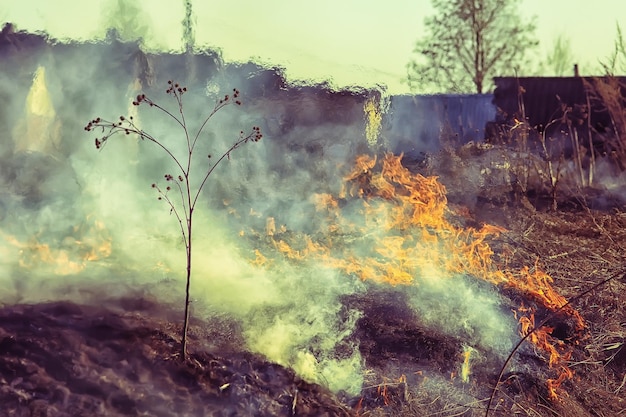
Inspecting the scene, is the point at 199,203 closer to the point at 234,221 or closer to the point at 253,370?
the point at 234,221

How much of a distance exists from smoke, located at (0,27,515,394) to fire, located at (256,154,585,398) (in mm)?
229

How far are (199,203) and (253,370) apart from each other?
4.82 m

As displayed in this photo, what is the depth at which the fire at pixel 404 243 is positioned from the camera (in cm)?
610

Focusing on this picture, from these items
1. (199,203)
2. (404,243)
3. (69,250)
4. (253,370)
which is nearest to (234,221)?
(199,203)

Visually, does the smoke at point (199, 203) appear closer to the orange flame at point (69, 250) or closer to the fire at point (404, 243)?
the orange flame at point (69, 250)

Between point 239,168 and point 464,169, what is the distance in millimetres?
5954

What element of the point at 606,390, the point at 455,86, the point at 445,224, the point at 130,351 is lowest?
the point at 606,390

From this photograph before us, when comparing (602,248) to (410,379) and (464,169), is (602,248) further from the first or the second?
(410,379)

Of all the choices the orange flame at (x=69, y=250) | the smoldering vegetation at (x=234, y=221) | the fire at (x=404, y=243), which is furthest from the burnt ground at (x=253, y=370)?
the orange flame at (x=69, y=250)

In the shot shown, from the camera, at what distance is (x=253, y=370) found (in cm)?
400

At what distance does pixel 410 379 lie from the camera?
15.1 feet

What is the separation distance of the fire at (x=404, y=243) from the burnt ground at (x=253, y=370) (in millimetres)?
218

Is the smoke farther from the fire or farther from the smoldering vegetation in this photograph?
the fire

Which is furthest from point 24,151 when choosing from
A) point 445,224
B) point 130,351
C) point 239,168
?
point 445,224
